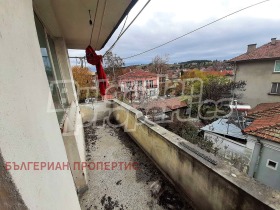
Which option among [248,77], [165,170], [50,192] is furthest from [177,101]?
[50,192]

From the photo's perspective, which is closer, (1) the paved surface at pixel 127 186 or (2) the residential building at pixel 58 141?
(2) the residential building at pixel 58 141

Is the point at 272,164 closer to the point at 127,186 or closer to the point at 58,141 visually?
the point at 127,186

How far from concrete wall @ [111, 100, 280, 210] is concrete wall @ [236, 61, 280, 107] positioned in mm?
14910

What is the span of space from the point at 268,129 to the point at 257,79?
10.8 m

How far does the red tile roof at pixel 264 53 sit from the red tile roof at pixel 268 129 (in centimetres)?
923

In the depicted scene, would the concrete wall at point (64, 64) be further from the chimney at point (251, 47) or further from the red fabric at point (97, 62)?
the chimney at point (251, 47)

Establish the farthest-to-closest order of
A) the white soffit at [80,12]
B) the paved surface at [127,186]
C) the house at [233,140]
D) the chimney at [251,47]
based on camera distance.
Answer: the chimney at [251,47] < the house at [233,140] < the paved surface at [127,186] < the white soffit at [80,12]

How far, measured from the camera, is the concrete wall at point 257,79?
13.8m

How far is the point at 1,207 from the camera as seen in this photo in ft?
2.14

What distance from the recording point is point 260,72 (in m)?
14.4

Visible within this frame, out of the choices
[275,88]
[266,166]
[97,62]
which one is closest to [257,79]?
[275,88]

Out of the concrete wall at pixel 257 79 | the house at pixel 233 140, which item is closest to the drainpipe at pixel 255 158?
the house at pixel 233 140

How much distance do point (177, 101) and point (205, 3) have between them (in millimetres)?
14265

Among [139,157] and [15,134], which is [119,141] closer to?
[139,157]
